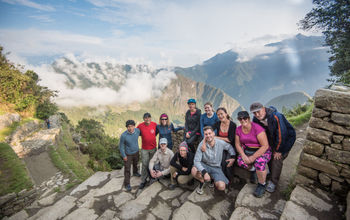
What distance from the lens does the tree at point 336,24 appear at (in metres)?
9.81

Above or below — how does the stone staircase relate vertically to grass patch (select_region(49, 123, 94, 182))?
above

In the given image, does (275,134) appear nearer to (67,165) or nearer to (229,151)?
(229,151)

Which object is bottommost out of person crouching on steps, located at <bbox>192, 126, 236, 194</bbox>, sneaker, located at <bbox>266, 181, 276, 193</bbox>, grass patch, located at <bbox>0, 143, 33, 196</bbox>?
grass patch, located at <bbox>0, 143, 33, 196</bbox>

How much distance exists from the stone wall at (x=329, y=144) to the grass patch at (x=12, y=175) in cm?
984

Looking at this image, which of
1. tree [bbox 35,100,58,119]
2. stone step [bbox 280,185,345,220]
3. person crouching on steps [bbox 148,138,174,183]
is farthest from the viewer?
tree [bbox 35,100,58,119]

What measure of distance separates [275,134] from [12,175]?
1051cm

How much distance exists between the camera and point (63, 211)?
4.77 meters

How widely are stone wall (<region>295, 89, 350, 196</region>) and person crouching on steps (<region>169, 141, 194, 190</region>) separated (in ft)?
7.96

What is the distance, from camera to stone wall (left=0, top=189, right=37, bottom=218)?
588 centimetres

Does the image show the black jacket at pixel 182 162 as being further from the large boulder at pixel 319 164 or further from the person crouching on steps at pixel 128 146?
the large boulder at pixel 319 164

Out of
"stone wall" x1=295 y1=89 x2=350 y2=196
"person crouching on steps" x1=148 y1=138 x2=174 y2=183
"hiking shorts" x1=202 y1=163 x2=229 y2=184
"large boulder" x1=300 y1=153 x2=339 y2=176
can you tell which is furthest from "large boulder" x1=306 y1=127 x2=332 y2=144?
"person crouching on steps" x1=148 y1=138 x2=174 y2=183

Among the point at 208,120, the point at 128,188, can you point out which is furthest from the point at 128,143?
the point at 208,120

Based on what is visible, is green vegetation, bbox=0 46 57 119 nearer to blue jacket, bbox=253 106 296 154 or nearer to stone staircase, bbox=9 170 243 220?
stone staircase, bbox=9 170 243 220

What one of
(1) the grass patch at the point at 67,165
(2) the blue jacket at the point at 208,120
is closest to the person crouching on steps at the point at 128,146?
(2) the blue jacket at the point at 208,120
